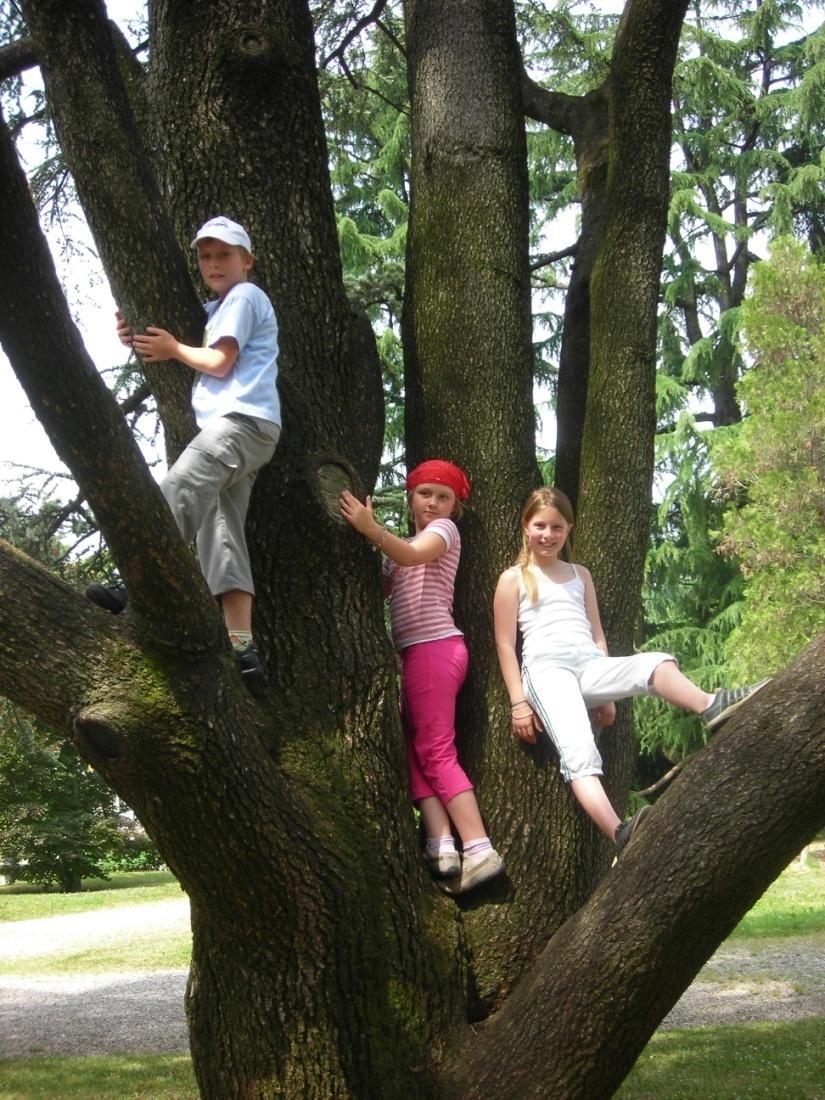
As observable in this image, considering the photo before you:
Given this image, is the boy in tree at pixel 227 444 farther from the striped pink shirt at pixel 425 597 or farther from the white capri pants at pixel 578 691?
the white capri pants at pixel 578 691

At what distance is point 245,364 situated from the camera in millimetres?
3596

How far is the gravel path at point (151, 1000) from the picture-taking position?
945 centimetres

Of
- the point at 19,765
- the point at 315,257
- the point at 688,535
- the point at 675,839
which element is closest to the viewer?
the point at 675,839

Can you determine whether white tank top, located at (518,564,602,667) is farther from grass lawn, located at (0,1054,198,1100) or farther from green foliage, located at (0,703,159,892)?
green foliage, located at (0,703,159,892)

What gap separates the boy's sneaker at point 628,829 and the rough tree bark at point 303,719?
5.6 inches

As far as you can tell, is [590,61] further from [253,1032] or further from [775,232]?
[775,232]

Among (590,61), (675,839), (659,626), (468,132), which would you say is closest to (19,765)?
(659,626)

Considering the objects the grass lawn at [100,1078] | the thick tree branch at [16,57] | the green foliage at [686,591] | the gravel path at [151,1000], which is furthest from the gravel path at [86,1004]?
the green foliage at [686,591]

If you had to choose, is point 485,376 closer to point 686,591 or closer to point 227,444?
point 227,444

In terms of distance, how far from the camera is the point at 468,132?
4.78m

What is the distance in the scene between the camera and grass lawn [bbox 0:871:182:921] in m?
17.7

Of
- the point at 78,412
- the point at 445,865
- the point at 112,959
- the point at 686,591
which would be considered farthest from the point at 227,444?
the point at 686,591

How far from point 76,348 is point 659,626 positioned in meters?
22.9

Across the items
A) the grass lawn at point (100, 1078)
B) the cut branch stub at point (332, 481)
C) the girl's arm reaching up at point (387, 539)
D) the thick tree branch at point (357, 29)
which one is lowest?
the grass lawn at point (100, 1078)
